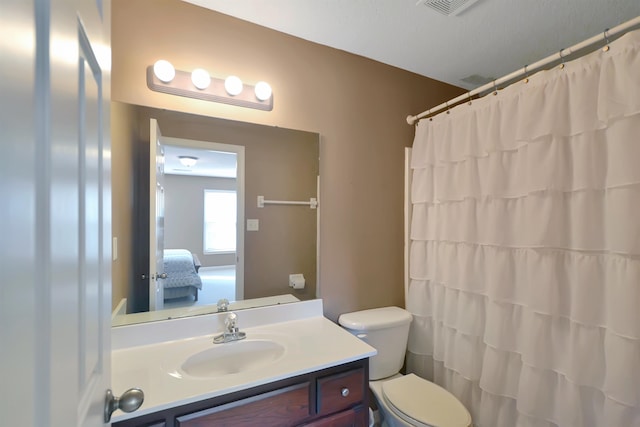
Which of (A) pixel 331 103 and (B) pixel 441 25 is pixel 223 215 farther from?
(B) pixel 441 25

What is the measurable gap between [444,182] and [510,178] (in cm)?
38

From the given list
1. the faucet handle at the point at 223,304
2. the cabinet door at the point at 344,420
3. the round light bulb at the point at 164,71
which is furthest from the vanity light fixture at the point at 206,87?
the cabinet door at the point at 344,420

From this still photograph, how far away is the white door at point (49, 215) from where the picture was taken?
0.96 feet

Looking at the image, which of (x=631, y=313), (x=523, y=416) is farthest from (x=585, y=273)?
(x=523, y=416)

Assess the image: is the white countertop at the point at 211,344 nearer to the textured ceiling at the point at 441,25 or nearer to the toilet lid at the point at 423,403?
the toilet lid at the point at 423,403

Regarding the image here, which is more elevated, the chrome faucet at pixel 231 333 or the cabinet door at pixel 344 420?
the chrome faucet at pixel 231 333

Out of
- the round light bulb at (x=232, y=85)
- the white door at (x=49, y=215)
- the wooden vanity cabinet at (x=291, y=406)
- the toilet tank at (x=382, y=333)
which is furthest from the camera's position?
the toilet tank at (x=382, y=333)

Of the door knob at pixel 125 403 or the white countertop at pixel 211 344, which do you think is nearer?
the door knob at pixel 125 403

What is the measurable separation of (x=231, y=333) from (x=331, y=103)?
4.59 ft

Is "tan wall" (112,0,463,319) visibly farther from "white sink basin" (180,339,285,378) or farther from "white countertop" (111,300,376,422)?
"white sink basin" (180,339,285,378)

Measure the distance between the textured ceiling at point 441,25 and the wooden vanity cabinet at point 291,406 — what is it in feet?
5.43

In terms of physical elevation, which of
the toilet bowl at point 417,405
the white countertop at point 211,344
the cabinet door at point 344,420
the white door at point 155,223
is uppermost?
the white door at point 155,223

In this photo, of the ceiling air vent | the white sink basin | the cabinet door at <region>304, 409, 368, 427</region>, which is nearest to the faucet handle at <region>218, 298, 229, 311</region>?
the white sink basin

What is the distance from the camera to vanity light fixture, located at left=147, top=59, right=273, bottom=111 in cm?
134
